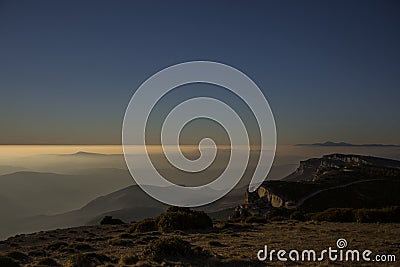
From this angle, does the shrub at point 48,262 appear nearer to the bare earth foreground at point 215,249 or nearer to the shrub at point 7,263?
the bare earth foreground at point 215,249

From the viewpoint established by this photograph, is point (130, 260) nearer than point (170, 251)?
Yes

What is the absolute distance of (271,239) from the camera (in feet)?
68.0

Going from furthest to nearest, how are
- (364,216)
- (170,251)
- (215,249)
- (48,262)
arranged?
(364,216)
(215,249)
(48,262)
(170,251)

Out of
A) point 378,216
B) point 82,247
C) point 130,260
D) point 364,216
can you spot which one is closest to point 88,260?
point 130,260

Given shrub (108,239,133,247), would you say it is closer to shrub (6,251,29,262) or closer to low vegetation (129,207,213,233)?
shrub (6,251,29,262)

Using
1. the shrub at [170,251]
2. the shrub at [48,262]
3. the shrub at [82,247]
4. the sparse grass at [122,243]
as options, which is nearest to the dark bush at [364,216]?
the sparse grass at [122,243]

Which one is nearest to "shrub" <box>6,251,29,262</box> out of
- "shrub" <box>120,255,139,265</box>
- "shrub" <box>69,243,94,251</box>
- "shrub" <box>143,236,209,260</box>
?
"shrub" <box>69,243,94,251</box>

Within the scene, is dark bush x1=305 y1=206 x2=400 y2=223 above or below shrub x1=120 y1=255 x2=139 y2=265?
below

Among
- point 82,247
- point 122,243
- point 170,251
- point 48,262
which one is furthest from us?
point 122,243

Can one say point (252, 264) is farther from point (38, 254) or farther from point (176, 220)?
point (176, 220)

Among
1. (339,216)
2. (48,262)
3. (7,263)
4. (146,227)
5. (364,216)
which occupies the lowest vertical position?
(146,227)

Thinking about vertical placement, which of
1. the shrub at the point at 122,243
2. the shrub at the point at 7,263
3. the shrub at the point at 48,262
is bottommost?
the shrub at the point at 122,243

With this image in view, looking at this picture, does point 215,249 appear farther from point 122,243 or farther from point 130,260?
point 122,243

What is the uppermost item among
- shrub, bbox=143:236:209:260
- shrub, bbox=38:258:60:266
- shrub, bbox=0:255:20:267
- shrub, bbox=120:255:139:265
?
shrub, bbox=143:236:209:260
